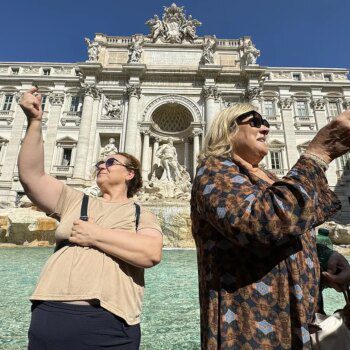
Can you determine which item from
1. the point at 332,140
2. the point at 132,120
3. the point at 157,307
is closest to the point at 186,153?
the point at 132,120

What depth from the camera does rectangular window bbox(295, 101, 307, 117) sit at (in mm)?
23641

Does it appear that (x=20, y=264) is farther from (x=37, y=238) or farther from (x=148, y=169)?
(x=148, y=169)

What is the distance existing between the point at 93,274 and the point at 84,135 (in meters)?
20.7

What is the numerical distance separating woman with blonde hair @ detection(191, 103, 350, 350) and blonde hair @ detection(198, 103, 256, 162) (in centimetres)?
20

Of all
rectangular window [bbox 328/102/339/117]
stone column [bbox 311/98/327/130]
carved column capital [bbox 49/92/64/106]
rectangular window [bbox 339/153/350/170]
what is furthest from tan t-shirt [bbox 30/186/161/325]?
rectangular window [bbox 328/102/339/117]

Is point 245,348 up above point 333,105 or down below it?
below

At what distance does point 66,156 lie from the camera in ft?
71.2

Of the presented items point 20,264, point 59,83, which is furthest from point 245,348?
point 59,83

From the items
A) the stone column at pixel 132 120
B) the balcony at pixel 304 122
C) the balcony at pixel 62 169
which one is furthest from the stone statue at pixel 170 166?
the balcony at pixel 304 122

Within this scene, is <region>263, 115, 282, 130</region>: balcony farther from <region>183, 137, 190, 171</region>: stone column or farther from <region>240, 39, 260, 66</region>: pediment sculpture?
<region>183, 137, 190, 171</region>: stone column

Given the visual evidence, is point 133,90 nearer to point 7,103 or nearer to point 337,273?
point 7,103

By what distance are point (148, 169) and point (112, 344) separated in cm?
1959

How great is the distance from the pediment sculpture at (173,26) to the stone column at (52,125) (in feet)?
33.5

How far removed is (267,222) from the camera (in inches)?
38.4
